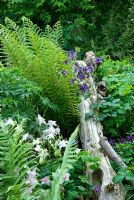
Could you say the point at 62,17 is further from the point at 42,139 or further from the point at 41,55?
the point at 42,139

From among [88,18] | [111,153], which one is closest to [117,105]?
[111,153]

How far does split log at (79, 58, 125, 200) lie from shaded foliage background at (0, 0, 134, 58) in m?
2.20

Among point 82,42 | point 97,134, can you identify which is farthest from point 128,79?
point 82,42

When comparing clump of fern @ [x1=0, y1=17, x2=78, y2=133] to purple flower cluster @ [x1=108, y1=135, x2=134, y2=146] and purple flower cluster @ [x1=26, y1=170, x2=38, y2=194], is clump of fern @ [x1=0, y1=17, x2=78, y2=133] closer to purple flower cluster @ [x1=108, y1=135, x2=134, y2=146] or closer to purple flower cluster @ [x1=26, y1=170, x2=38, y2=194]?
purple flower cluster @ [x1=108, y1=135, x2=134, y2=146]

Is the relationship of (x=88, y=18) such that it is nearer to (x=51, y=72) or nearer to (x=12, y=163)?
(x=51, y=72)

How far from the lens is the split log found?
285 cm

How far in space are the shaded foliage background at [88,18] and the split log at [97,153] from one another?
7.21 ft

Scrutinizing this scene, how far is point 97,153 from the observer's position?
A: 3.27 metres

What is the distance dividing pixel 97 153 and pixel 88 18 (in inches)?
171

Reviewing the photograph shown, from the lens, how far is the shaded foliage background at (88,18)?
20.9 feet

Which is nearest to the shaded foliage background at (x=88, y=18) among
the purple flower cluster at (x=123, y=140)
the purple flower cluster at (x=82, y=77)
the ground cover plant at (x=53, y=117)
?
the ground cover plant at (x=53, y=117)

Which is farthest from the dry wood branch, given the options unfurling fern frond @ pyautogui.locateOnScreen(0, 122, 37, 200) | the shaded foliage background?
the shaded foliage background

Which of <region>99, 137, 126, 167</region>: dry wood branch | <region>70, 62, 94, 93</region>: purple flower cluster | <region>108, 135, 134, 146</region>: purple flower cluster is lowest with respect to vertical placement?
<region>99, 137, 126, 167</region>: dry wood branch

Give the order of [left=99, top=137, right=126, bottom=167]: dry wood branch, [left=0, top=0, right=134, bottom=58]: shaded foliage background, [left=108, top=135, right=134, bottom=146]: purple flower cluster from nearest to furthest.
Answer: [left=99, top=137, right=126, bottom=167]: dry wood branch < [left=108, top=135, right=134, bottom=146]: purple flower cluster < [left=0, top=0, right=134, bottom=58]: shaded foliage background
